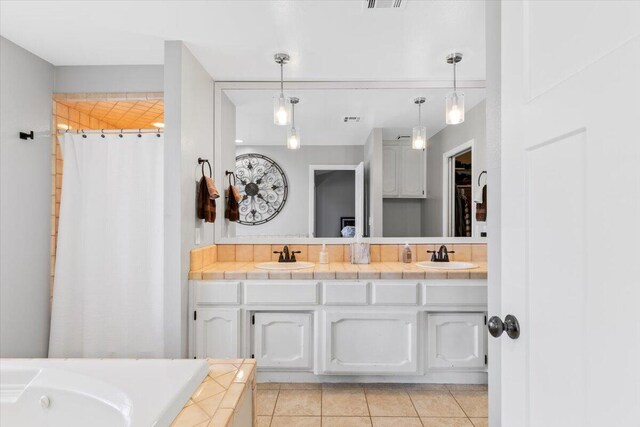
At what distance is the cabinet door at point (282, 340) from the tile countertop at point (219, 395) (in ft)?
2.89

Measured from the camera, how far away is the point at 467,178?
294 cm

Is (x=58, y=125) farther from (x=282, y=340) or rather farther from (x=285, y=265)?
(x=282, y=340)

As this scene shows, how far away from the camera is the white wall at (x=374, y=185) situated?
9.76 feet

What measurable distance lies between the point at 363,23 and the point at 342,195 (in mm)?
1326

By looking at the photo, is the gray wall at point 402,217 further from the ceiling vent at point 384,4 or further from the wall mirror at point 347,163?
the ceiling vent at point 384,4

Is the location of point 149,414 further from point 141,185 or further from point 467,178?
point 467,178

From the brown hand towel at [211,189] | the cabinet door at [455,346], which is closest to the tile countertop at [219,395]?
the brown hand towel at [211,189]

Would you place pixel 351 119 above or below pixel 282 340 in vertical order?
above

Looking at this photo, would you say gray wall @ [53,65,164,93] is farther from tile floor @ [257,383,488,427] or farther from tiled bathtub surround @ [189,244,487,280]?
tile floor @ [257,383,488,427]

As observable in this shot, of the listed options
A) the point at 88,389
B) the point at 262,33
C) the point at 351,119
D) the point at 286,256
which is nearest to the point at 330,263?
the point at 286,256

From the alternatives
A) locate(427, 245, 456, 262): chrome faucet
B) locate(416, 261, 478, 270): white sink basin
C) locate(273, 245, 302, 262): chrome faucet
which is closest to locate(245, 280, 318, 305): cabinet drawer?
locate(273, 245, 302, 262): chrome faucet

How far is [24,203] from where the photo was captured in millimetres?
2412
